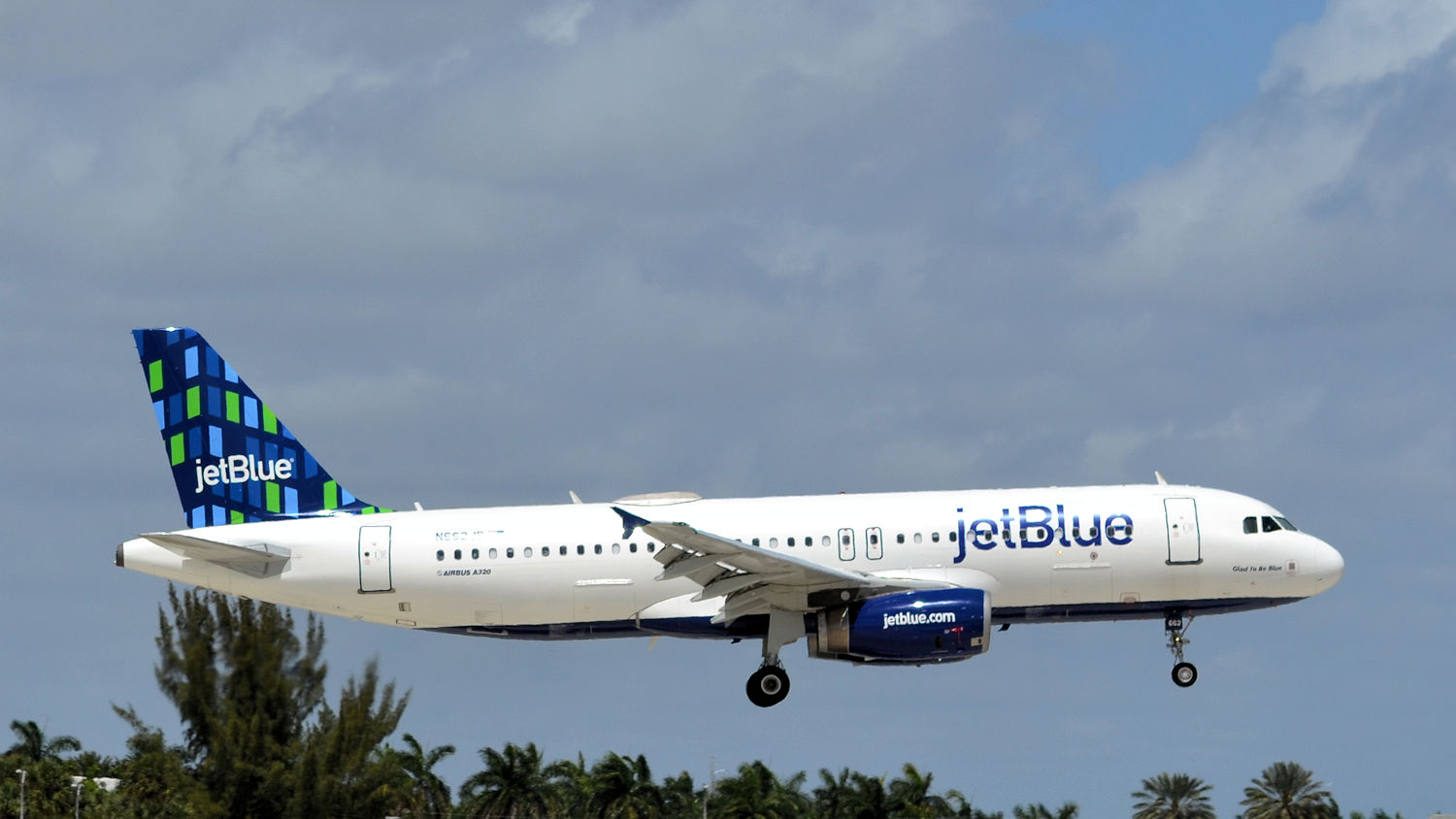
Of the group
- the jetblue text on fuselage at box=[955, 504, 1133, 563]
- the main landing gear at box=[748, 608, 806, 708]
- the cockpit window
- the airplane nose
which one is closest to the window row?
the main landing gear at box=[748, 608, 806, 708]

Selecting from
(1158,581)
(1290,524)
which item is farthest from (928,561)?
(1290,524)

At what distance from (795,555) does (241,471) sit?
12992 millimetres

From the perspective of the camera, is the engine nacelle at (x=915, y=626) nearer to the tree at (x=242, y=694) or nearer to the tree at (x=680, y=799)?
the tree at (x=242, y=694)

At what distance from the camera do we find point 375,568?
43.6m

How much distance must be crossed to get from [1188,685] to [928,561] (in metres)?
6.29

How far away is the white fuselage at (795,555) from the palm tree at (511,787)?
38393 millimetres

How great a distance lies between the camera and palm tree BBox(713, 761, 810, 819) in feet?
267

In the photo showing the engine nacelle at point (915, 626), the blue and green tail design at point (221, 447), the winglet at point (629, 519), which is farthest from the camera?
the blue and green tail design at point (221, 447)

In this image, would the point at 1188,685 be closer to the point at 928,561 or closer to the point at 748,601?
the point at 928,561

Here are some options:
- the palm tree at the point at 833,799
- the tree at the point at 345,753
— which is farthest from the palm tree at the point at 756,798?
the tree at the point at 345,753

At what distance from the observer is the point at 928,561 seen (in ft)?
139

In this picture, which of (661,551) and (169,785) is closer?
(661,551)

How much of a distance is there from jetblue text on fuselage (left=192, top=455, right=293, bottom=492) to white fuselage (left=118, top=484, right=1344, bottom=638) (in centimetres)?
270

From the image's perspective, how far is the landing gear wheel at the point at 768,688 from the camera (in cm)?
4319
